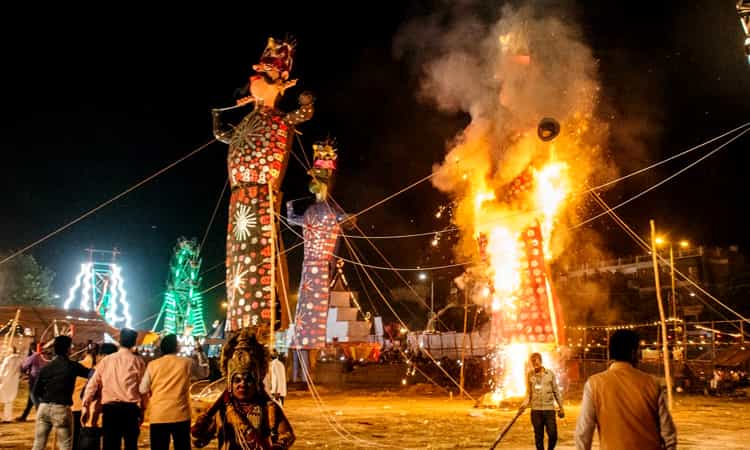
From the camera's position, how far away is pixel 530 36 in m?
16.6

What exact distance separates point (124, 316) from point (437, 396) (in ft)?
83.7

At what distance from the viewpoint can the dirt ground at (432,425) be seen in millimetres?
10529

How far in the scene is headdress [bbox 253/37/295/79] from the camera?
16469 mm

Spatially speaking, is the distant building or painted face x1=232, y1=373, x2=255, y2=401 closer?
painted face x1=232, y1=373, x2=255, y2=401

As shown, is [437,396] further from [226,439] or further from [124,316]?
[124,316]

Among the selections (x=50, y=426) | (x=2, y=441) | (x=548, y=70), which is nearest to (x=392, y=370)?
(x=548, y=70)

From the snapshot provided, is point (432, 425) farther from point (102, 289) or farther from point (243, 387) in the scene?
point (102, 289)

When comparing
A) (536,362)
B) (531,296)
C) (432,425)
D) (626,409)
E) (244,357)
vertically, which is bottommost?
(432,425)

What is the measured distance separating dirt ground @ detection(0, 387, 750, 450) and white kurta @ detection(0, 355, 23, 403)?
718mm

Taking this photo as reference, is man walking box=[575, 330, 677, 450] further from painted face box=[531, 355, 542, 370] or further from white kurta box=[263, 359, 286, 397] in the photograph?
white kurta box=[263, 359, 286, 397]

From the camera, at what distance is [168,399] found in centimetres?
560

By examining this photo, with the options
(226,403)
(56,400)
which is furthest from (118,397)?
(226,403)

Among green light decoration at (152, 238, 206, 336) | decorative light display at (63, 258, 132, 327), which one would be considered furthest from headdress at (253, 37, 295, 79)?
decorative light display at (63, 258, 132, 327)

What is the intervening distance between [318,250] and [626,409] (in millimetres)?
23760
